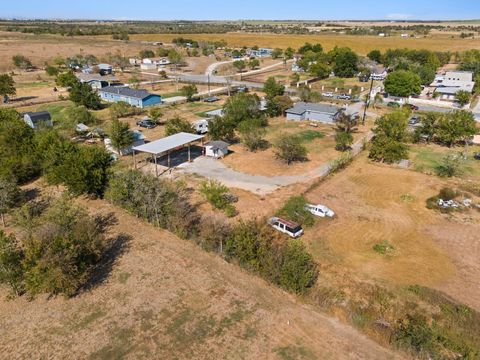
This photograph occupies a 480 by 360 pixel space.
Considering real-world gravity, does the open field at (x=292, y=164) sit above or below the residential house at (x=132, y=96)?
below

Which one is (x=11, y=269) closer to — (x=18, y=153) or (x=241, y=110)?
(x=18, y=153)

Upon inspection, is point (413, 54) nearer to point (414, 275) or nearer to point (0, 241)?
point (414, 275)

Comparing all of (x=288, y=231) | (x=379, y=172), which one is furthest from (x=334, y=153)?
(x=288, y=231)

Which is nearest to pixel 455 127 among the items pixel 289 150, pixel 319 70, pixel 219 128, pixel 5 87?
pixel 289 150

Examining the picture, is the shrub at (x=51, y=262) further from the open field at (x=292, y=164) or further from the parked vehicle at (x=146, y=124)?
the parked vehicle at (x=146, y=124)

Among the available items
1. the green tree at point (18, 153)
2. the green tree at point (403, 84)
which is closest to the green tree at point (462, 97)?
the green tree at point (403, 84)
